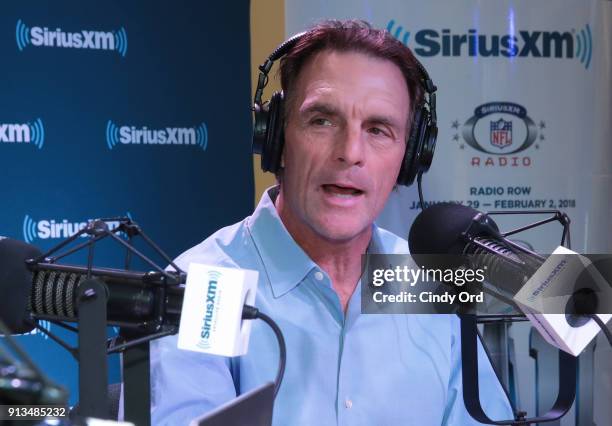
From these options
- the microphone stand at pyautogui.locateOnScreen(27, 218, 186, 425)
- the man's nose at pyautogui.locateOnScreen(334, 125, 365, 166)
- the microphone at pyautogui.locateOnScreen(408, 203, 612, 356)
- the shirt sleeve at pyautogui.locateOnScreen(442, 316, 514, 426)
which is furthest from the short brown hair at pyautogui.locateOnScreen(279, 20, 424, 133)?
the microphone stand at pyautogui.locateOnScreen(27, 218, 186, 425)

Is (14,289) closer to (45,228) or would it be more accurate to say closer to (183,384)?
(183,384)

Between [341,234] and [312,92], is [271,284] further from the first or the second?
[312,92]

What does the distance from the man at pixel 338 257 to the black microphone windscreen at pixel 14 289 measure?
471 mm

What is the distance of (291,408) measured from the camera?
1.35 m

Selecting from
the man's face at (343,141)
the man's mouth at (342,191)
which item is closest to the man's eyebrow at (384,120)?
the man's face at (343,141)

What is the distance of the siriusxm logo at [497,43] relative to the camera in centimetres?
240

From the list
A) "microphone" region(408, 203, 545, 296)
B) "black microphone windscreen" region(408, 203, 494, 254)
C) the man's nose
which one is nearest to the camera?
"microphone" region(408, 203, 545, 296)

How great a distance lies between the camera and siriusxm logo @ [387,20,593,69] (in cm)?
240

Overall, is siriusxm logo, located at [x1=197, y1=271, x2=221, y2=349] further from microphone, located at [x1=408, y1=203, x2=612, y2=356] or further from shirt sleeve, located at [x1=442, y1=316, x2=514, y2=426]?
shirt sleeve, located at [x1=442, y1=316, x2=514, y2=426]

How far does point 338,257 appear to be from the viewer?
5.01ft

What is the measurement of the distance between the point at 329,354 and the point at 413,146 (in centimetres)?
45

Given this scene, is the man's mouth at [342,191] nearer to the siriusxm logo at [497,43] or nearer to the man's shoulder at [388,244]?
the man's shoulder at [388,244]

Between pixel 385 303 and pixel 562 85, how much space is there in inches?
51.4

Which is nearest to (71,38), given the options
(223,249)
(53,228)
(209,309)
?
(53,228)
